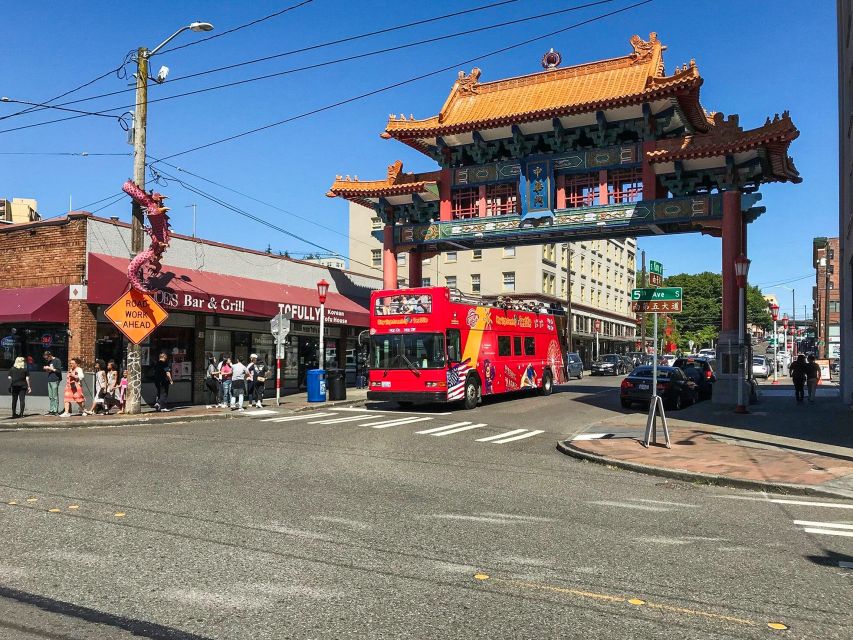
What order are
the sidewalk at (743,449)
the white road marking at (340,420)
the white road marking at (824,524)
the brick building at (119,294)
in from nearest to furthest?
the white road marking at (824,524) < the sidewalk at (743,449) < the white road marking at (340,420) < the brick building at (119,294)

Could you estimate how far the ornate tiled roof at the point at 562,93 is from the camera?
25438mm

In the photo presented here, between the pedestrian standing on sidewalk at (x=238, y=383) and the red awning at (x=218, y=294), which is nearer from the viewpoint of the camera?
the red awning at (x=218, y=294)

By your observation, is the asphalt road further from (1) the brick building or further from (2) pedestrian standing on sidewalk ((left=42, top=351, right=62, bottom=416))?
(1) the brick building

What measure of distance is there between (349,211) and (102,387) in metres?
50.2

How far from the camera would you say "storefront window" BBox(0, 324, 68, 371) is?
2205cm

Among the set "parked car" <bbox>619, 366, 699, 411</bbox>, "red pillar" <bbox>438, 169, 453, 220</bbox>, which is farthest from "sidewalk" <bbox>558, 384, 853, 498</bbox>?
"red pillar" <bbox>438, 169, 453, 220</bbox>

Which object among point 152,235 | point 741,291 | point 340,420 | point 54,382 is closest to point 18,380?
point 54,382

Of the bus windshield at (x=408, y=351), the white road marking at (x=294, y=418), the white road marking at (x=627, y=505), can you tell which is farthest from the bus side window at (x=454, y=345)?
the white road marking at (x=627, y=505)

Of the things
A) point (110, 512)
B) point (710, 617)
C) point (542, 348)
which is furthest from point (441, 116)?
point (710, 617)

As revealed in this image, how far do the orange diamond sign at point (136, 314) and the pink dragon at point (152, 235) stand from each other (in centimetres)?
33

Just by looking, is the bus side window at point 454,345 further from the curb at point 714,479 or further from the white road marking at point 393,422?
the curb at point 714,479

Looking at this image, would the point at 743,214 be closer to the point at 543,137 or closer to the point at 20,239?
the point at 543,137

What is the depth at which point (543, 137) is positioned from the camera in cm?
2916

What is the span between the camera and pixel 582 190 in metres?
28.4
